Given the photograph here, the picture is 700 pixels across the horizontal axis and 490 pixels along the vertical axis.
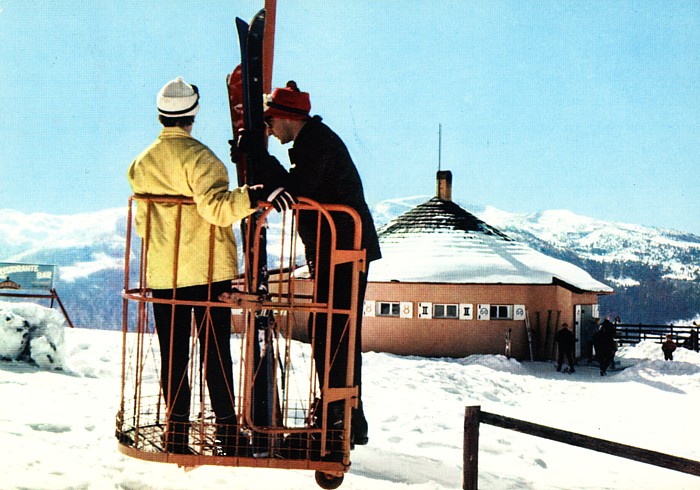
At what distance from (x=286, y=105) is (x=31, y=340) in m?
7.43

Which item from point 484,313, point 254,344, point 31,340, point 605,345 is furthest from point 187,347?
point 484,313

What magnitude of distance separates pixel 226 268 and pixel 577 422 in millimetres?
9228

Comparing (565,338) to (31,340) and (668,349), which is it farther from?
(31,340)

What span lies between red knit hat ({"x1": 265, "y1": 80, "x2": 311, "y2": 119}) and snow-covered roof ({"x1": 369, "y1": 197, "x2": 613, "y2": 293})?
53.7 feet

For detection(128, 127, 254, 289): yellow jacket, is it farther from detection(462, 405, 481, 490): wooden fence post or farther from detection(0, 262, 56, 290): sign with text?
detection(0, 262, 56, 290): sign with text

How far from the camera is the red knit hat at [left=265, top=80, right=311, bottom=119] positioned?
359 centimetres

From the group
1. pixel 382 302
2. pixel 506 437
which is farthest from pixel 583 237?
pixel 506 437

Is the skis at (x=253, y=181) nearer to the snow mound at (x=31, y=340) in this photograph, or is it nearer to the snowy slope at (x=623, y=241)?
the snow mound at (x=31, y=340)

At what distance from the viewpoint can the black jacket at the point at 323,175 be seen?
3.45m

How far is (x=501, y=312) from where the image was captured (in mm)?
19781

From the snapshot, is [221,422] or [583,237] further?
[583,237]

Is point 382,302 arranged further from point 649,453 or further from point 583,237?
point 583,237

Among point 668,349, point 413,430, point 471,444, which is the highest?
point 471,444

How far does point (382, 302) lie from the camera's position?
20.0 metres
